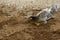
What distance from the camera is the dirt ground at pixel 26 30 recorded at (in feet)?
6.48

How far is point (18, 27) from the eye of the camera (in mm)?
2217

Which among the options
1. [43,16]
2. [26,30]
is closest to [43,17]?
[43,16]

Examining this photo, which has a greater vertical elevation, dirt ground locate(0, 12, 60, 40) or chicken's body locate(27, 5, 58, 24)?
chicken's body locate(27, 5, 58, 24)

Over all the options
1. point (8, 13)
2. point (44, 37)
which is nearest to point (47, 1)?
point (8, 13)

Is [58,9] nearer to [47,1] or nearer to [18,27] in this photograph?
[47,1]

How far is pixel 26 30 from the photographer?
2.13 m

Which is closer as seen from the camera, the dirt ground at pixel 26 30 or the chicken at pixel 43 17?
the dirt ground at pixel 26 30

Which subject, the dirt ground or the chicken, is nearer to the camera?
the dirt ground

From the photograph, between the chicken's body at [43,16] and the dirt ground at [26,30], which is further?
the chicken's body at [43,16]

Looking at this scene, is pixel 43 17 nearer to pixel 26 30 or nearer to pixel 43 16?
pixel 43 16

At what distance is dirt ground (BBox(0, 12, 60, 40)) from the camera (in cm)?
197

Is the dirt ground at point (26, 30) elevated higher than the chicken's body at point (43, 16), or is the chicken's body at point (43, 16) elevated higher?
the chicken's body at point (43, 16)

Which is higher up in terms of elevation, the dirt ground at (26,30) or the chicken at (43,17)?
the chicken at (43,17)

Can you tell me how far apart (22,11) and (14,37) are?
85 centimetres
